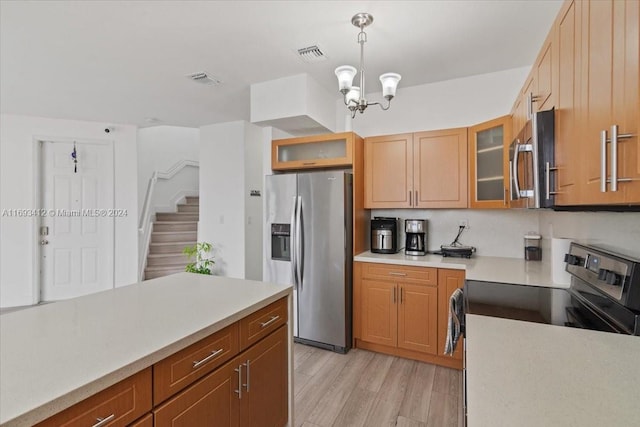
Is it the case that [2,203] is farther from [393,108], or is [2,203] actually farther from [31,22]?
[393,108]

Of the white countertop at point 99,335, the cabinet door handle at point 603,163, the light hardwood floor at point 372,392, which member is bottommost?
the light hardwood floor at point 372,392

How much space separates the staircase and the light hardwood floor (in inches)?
147

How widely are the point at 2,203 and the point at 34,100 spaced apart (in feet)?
4.99

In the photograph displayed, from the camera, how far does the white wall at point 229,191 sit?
454 centimetres

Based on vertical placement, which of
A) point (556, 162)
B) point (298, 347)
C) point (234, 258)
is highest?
point (556, 162)

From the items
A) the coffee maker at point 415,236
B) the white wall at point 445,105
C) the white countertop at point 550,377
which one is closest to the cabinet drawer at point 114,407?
the white countertop at point 550,377

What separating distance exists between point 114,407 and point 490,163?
2.95 metres

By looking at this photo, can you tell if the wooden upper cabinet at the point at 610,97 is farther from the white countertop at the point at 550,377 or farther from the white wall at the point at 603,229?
the white wall at the point at 603,229

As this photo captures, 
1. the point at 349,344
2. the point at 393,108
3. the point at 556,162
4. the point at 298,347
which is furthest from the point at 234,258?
the point at 556,162

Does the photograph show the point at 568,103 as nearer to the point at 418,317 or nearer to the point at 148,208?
the point at 418,317

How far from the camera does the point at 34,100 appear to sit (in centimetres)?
372

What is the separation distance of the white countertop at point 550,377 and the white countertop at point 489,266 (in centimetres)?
92

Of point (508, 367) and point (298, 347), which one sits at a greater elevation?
point (508, 367)

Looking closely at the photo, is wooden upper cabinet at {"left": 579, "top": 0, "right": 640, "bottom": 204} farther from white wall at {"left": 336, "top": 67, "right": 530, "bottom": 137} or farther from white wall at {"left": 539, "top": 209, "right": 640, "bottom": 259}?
white wall at {"left": 336, "top": 67, "right": 530, "bottom": 137}
